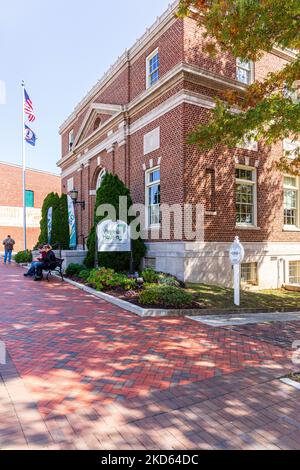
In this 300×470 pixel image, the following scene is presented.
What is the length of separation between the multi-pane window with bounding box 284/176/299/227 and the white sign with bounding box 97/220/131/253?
26.3 feet

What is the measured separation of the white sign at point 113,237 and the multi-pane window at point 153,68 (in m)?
6.73

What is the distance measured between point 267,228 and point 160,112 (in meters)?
6.78

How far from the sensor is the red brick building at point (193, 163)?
40.8 ft

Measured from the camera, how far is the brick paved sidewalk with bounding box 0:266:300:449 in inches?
125

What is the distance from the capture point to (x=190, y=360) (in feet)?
17.1

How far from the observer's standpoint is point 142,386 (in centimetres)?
421

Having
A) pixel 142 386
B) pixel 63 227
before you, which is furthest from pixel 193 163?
pixel 63 227

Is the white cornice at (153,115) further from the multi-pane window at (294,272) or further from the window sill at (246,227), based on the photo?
the multi-pane window at (294,272)

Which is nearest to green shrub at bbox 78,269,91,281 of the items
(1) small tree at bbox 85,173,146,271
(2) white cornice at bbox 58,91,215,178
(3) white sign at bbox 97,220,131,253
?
(1) small tree at bbox 85,173,146,271

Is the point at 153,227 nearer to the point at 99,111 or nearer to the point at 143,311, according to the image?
the point at 143,311

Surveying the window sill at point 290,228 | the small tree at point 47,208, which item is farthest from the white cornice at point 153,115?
the window sill at point 290,228

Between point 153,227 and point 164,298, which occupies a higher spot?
point 153,227

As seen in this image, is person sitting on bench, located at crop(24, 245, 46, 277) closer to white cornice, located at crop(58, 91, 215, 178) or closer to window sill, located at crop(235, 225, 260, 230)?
white cornice, located at crop(58, 91, 215, 178)

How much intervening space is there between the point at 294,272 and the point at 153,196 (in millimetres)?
7691
